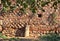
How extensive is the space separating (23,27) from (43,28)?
1034 mm

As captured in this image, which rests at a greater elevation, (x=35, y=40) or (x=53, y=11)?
(x=53, y=11)

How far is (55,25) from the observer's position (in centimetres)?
1216

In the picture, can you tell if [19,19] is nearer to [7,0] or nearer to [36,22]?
[36,22]

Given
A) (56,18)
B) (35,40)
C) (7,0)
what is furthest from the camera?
(56,18)

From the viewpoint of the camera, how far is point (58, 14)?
480 inches

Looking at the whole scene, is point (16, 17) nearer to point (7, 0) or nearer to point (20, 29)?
point (20, 29)

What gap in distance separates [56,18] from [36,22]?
105cm

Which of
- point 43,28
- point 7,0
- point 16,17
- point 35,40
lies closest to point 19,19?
point 16,17

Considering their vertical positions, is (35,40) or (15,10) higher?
(15,10)

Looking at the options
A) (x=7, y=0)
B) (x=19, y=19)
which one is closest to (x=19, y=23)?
(x=19, y=19)

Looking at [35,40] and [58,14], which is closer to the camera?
[35,40]

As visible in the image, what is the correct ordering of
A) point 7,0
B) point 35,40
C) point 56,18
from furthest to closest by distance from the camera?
point 56,18, point 35,40, point 7,0

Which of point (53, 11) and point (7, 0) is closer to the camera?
point (7, 0)

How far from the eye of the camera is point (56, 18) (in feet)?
39.9
